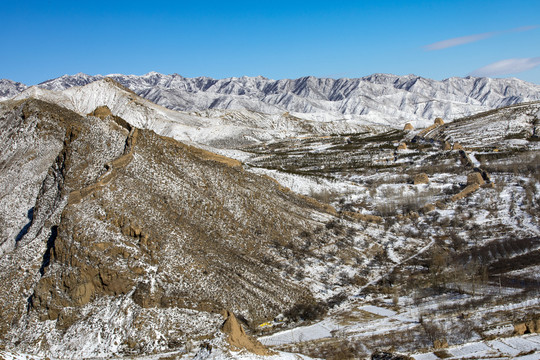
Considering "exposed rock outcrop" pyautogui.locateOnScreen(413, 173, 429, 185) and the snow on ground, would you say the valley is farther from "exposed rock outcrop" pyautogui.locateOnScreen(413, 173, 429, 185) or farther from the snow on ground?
"exposed rock outcrop" pyautogui.locateOnScreen(413, 173, 429, 185)

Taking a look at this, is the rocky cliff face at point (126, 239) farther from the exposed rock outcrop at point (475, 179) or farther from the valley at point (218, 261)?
the exposed rock outcrop at point (475, 179)

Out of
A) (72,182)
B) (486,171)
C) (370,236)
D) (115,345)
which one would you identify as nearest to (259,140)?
(486,171)

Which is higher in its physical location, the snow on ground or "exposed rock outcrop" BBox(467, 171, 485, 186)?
"exposed rock outcrop" BBox(467, 171, 485, 186)

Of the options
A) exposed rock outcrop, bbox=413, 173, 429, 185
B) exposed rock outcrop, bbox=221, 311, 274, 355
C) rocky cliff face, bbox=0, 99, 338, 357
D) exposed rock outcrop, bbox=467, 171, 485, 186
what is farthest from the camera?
exposed rock outcrop, bbox=413, 173, 429, 185

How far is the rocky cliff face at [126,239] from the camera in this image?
2647cm

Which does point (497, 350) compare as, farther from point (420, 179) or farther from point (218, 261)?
point (420, 179)

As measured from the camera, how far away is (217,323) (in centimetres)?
2675

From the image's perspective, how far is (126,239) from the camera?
30125mm

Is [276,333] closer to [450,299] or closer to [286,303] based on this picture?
[286,303]

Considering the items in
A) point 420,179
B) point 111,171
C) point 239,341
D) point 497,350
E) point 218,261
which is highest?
point 420,179

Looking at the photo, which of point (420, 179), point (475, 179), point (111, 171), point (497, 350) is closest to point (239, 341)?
point (497, 350)

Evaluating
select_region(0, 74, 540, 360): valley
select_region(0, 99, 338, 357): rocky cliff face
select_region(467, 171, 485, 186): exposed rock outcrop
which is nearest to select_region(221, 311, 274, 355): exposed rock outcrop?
select_region(0, 74, 540, 360): valley

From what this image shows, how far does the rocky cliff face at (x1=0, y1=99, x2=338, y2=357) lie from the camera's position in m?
26.5

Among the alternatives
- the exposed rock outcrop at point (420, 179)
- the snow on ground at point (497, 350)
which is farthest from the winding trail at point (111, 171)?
the exposed rock outcrop at point (420, 179)
